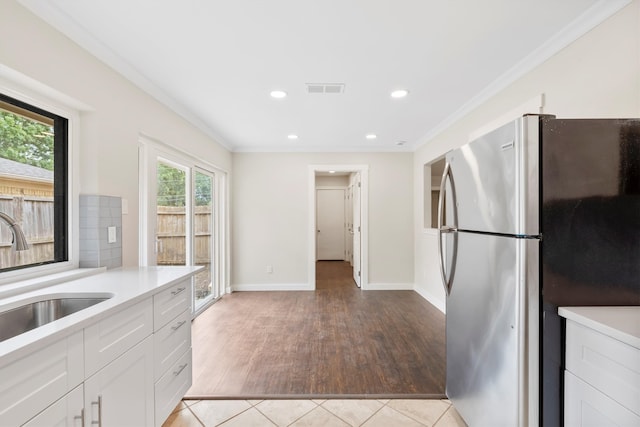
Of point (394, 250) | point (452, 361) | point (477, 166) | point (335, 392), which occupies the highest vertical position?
point (477, 166)

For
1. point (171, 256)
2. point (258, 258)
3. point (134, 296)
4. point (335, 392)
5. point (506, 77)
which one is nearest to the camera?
point (134, 296)

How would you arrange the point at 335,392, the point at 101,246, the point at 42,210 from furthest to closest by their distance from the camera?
the point at 335,392, the point at 101,246, the point at 42,210

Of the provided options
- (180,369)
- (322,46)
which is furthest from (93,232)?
(322,46)

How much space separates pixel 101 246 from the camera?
1.93 m

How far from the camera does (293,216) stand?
15.9 ft

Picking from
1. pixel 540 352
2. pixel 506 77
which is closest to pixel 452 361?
pixel 540 352

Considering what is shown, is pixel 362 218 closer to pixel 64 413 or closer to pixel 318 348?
pixel 318 348

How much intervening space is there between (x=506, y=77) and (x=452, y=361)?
2.10 meters

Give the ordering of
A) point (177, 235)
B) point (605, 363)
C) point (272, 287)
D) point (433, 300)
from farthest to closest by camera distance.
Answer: point (272, 287)
point (433, 300)
point (177, 235)
point (605, 363)

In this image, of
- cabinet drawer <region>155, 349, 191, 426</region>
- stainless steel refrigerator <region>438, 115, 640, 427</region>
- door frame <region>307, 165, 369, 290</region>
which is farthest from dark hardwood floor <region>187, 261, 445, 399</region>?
stainless steel refrigerator <region>438, 115, 640, 427</region>

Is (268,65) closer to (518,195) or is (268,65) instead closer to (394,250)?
(518,195)

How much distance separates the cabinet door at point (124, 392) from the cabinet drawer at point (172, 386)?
8 cm

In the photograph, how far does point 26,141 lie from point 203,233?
239 cm

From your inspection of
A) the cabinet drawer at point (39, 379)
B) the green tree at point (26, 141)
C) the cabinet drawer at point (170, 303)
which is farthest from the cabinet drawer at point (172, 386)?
the green tree at point (26, 141)
